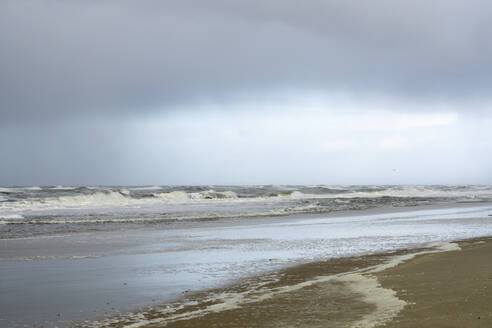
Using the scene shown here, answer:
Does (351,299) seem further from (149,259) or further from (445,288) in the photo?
(149,259)

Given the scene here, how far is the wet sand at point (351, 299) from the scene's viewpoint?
20.2 ft

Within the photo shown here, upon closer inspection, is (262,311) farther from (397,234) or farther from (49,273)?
(397,234)

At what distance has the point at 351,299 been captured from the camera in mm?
7387

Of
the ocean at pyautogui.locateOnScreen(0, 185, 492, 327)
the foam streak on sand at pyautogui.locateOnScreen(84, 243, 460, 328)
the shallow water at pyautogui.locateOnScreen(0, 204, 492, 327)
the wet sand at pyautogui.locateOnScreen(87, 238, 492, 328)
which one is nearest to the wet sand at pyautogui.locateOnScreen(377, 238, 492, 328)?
the wet sand at pyautogui.locateOnScreen(87, 238, 492, 328)

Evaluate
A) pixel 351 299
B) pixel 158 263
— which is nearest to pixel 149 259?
pixel 158 263

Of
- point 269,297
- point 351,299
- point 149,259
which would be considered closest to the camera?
point 351,299

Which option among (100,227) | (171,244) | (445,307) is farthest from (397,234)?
(100,227)

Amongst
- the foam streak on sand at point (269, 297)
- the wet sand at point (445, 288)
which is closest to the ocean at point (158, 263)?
the foam streak on sand at point (269, 297)

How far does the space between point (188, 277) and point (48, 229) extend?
14.0 m

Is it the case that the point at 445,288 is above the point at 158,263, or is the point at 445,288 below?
above

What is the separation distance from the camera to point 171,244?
1553 cm

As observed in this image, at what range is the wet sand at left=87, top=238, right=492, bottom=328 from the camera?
20.2 ft

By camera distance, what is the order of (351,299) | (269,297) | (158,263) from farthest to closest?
(158,263), (269,297), (351,299)

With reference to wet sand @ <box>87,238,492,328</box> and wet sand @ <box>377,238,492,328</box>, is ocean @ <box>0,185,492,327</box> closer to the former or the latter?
wet sand @ <box>87,238,492,328</box>
